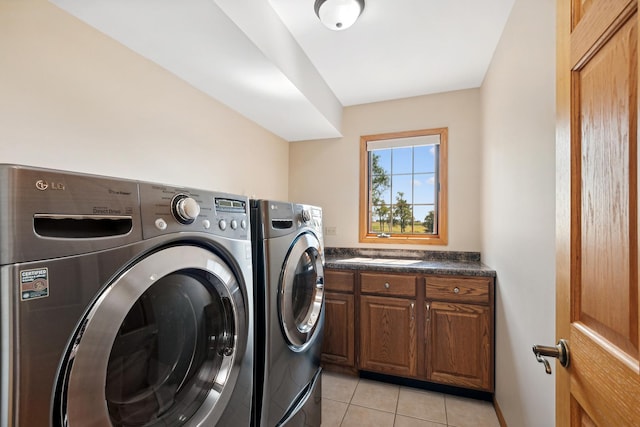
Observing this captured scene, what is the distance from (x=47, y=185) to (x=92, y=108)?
103 cm

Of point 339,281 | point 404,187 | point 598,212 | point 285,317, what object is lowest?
point 339,281

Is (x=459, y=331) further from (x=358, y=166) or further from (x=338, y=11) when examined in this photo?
(x=338, y=11)

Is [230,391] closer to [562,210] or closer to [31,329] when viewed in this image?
[31,329]

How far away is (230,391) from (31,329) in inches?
23.5

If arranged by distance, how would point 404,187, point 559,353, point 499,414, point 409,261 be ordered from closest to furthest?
point 559,353 → point 499,414 → point 409,261 → point 404,187

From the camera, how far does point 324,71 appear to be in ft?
7.31

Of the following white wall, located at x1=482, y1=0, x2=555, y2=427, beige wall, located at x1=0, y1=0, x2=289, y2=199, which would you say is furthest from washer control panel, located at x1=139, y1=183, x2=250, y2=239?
white wall, located at x1=482, y1=0, x2=555, y2=427

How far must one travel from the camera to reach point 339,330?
7.47 feet

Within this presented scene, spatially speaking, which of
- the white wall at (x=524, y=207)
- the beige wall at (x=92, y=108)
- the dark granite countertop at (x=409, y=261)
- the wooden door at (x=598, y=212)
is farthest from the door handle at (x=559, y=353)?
the beige wall at (x=92, y=108)

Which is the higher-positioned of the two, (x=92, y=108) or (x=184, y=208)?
(x=92, y=108)

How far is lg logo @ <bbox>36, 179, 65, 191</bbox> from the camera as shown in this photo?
1.59 ft

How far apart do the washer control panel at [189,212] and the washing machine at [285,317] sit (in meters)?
0.17

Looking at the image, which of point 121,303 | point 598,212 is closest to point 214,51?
point 121,303

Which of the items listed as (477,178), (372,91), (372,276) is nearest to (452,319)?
(372,276)
